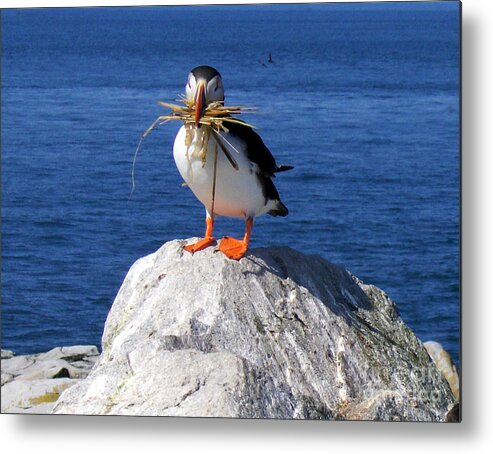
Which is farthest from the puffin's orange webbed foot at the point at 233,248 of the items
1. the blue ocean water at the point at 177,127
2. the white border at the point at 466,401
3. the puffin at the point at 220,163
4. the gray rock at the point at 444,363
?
the gray rock at the point at 444,363

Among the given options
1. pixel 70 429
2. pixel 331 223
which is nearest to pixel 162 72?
pixel 331 223

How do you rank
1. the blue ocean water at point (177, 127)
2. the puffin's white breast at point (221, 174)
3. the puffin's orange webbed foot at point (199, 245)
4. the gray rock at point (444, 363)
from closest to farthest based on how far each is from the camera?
1. the puffin's white breast at point (221, 174)
2. the puffin's orange webbed foot at point (199, 245)
3. the gray rock at point (444, 363)
4. the blue ocean water at point (177, 127)

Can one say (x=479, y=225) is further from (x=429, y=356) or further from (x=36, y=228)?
(x=36, y=228)

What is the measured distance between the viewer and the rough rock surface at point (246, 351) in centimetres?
775

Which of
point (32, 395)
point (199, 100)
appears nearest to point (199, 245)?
point (199, 100)

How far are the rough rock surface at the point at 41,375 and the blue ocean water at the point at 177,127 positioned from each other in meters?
0.08

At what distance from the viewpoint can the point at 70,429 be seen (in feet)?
27.2

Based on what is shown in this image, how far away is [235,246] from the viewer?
814 centimetres

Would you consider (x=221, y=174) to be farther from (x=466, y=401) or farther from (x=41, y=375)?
(x=41, y=375)

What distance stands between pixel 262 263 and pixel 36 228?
5.15 feet

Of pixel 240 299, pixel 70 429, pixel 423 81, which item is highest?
pixel 423 81

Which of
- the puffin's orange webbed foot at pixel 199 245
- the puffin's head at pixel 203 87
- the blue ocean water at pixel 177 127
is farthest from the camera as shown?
the blue ocean water at pixel 177 127

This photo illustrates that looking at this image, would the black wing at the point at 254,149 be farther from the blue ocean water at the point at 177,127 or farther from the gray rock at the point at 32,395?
the gray rock at the point at 32,395

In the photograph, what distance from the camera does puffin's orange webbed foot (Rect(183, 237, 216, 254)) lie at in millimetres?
8117
